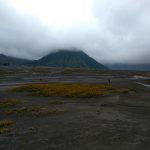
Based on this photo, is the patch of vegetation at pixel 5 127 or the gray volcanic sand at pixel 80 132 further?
the patch of vegetation at pixel 5 127

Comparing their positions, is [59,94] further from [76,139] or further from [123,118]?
[76,139]

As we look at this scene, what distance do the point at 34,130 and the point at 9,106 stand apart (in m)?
12.0

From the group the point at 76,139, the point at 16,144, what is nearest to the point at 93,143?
the point at 76,139

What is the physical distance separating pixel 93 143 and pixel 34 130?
528 centimetres

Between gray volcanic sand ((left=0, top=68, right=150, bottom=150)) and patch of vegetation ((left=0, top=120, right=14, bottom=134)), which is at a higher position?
gray volcanic sand ((left=0, top=68, right=150, bottom=150))

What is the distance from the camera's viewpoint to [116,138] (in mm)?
13953

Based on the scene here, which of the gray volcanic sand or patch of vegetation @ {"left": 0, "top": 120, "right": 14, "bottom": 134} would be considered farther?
patch of vegetation @ {"left": 0, "top": 120, "right": 14, "bottom": 134}

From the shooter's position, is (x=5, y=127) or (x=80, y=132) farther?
(x=5, y=127)

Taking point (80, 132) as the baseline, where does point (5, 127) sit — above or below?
below

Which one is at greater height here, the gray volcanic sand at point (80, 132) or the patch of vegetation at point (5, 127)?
the gray volcanic sand at point (80, 132)

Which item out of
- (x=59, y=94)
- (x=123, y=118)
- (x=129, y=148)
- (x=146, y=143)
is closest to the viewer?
(x=129, y=148)

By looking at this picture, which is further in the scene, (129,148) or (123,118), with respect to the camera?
(123,118)

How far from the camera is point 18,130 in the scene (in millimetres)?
16312

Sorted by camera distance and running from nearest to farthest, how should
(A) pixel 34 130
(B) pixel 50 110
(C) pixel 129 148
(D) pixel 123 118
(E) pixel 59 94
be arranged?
1. (C) pixel 129 148
2. (A) pixel 34 130
3. (D) pixel 123 118
4. (B) pixel 50 110
5. (E) pixel 59 94
